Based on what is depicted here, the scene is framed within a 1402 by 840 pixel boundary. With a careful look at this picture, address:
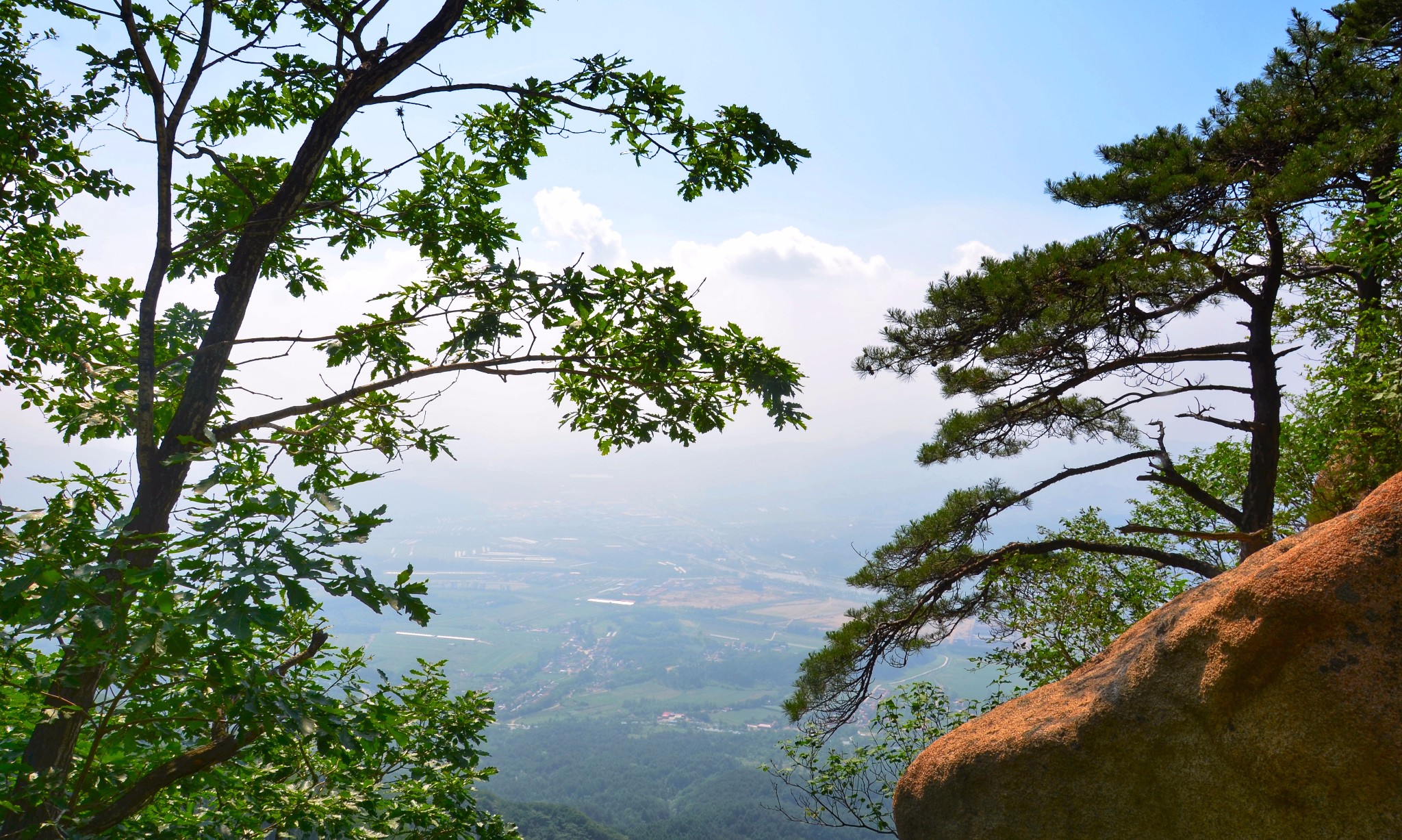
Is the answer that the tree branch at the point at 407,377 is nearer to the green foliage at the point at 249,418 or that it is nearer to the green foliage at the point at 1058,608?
the green foliage at the point at 249,418

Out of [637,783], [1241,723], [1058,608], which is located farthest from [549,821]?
[1241,723]

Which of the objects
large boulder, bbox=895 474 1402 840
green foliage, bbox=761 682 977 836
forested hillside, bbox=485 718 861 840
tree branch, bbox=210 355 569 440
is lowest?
forested hillside, bbox=485 718 861 840

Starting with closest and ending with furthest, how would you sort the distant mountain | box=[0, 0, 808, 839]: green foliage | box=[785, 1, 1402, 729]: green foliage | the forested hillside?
box=[0, 0, 808, 839]: green foliage
box=[785, 1, 1402, 729]: green foliage
the distant mountain
the forested hillside

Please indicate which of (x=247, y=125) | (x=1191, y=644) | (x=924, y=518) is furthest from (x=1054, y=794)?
(x=247, y=125)

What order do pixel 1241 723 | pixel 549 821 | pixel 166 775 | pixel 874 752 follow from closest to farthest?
pixel 1241 723, pixel 166 775, pixel 874 752, pixel 549 821

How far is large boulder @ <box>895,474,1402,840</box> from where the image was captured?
320cm

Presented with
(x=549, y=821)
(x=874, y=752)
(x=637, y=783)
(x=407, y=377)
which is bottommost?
(x=637, y=783)

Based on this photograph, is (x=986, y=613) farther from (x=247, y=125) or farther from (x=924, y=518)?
(x=247, y=125)

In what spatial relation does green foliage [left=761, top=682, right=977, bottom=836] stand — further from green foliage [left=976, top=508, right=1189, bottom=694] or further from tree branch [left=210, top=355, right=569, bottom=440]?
tree branch [left=210, top=355, right=569, bottom=440]

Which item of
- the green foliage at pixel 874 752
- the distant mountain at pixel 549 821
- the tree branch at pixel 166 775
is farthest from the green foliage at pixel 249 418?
the distant mountain at pixel 549 821

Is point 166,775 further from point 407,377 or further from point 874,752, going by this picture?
point 874,752

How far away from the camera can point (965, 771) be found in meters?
4.52

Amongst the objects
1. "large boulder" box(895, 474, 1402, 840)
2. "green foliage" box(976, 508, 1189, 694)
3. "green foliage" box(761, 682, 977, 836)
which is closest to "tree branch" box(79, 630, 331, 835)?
"large boulder" box(895, 474, 1402, 840)

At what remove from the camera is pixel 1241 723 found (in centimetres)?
352
